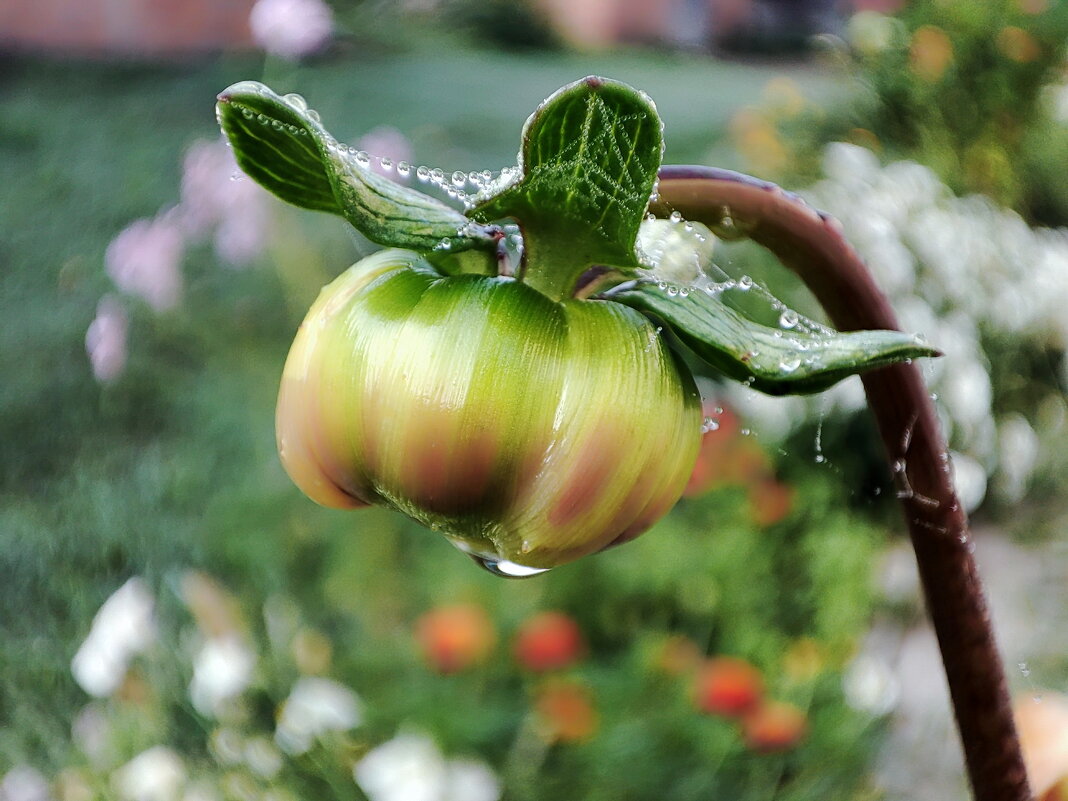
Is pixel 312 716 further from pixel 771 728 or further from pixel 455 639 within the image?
pixel 771 728

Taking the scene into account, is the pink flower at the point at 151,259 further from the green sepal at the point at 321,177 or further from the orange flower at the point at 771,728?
the green sepal at the point at 321,177

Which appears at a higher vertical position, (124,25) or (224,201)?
(224,201)

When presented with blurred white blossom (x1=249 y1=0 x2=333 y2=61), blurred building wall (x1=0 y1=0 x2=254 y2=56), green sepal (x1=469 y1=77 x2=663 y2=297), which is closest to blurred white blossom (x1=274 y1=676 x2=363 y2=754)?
green sepal (x1=469 y1=77 x2=663 y2=297)

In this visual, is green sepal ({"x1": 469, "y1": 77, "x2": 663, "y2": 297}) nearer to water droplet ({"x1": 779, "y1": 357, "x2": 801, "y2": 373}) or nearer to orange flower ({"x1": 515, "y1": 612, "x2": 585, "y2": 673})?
water droplet ({"x1": 779, "y1": 357, "x2": 801, "y2": 373})

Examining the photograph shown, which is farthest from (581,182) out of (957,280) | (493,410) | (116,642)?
(957,280)

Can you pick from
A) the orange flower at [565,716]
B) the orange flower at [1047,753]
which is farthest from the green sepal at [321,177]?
the orange flower at [565,716]

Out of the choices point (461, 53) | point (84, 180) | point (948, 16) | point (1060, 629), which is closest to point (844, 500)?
point (1060, 629)

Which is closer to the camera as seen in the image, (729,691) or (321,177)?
(321,177)
